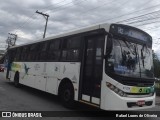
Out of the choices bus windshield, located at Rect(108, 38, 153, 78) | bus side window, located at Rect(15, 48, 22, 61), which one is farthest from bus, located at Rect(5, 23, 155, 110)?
bus side window, located at Rect(15, 48, 22, 61)

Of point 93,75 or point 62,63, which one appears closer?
point 93,75

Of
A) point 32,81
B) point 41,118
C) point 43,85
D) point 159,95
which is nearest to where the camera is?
point 41,118

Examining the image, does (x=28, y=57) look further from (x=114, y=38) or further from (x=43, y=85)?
(x=114, y=38)

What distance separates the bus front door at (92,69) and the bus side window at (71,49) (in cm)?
60

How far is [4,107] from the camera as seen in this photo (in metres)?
10.2

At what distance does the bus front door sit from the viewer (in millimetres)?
8945

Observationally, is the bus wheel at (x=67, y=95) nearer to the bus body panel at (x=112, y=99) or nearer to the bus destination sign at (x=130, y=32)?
the bus body panel at (x=112, y=99)

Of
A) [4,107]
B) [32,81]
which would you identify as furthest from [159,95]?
[4,107]

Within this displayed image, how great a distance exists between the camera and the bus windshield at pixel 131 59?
8.63 metres

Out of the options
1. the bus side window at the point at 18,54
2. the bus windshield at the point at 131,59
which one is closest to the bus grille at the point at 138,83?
the bus windshield at the point at 131,59

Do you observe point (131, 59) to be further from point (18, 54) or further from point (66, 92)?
point (18, 54)

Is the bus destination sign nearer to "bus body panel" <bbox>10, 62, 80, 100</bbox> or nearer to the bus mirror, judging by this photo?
the bus mirror

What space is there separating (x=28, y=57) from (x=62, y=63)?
16.4ft

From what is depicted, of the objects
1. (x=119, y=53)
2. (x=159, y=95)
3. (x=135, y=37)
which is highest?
(x=135, y=37)
